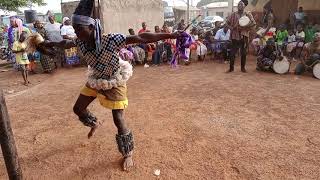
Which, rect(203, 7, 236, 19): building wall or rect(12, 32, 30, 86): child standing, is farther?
rect(203, 7, 236, 19): building wall

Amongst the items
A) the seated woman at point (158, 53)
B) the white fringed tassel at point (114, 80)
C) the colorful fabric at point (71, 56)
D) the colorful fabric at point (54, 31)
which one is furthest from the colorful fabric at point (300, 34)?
the white fringed tassel at point (114, 80)

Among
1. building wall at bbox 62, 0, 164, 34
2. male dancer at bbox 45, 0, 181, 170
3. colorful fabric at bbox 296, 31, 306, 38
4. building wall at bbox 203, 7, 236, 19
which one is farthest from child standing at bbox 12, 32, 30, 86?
building wall at bbox 203, 7, 236, 19

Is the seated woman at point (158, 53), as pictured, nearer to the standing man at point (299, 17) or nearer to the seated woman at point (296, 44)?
the seated woman at point (296, 44)

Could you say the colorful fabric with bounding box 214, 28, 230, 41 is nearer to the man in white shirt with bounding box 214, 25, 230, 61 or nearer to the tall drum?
the man in white shirt with bounding box 214, 25, 230, 61

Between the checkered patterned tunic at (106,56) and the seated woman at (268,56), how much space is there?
6141 millimetres

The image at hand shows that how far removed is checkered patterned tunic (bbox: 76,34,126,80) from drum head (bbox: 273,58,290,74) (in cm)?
609

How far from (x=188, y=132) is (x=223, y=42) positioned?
6.86 metres

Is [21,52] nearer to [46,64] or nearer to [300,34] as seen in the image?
[46,64]

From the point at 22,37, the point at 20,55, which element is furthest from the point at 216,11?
the point at 20,55

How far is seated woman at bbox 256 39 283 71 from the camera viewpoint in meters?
8.65

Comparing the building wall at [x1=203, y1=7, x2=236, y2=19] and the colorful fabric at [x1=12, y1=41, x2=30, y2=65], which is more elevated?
the building wall at [x1=203, y1=7, x2=236, y2=19]

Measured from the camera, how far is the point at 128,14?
12625mm

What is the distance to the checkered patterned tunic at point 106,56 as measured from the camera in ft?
11.1

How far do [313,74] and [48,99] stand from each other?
625cm
